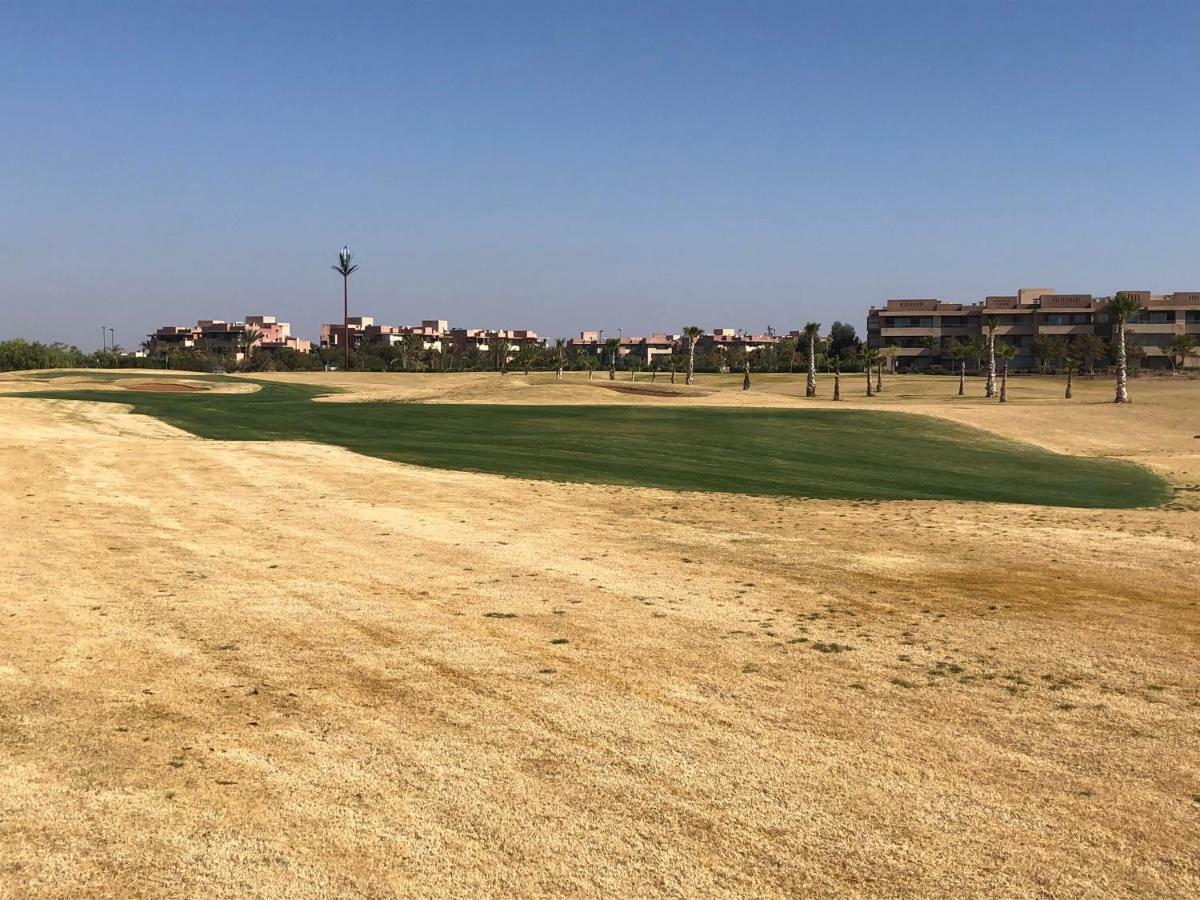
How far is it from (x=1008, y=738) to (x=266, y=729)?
8215 millimetres

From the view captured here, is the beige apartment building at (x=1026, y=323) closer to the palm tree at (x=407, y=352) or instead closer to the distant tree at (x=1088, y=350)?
the distant tree at (x=1088, y=350)

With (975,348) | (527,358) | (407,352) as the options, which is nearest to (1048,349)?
(975,348)

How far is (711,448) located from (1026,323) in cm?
14832

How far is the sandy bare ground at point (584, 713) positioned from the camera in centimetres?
776

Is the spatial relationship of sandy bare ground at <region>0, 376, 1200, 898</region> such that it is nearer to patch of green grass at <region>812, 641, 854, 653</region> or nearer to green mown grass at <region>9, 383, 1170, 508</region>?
patch of green grass at <region>812, 641, 854, 653</region>

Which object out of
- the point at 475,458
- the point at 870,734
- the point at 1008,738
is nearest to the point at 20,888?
the point at 870,734

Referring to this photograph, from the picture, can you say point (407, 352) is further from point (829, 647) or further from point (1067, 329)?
point (829, 647)

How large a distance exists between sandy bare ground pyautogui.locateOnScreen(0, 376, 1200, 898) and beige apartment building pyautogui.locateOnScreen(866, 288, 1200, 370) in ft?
510

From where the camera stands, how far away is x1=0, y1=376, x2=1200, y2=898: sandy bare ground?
25.5 ft

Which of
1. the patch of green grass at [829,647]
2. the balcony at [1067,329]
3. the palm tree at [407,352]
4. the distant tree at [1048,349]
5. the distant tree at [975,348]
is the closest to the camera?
the patch of green grass at [829,647]

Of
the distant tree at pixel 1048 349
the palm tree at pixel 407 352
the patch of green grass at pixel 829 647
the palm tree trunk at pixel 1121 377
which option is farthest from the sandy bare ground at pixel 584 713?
the palm tree at pixel 407 352

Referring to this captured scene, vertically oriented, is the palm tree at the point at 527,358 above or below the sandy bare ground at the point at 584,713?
above

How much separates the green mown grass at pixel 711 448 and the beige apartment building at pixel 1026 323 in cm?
11669

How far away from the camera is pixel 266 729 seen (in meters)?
10.2
